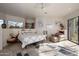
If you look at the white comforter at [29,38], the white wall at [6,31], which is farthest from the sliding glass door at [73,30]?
the white wall at [6,31]

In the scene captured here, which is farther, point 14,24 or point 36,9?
point 14,24

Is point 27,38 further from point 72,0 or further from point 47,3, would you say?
point 72,0

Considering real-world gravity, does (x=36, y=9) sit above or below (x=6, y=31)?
above

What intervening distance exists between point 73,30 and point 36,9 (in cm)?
116

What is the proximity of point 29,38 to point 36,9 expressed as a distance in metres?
0.81

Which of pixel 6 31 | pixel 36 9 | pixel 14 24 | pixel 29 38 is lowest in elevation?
pixel 29 38

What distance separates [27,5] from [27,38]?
2.90ft

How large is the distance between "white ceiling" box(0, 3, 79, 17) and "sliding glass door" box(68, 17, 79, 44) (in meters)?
0.28

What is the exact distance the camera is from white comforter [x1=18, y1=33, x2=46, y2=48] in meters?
2.48

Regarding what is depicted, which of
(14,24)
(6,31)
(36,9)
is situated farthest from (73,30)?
(6,31)

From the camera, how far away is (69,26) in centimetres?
249

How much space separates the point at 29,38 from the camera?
2.49 metres

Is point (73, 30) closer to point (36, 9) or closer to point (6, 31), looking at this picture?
point (36, 9)

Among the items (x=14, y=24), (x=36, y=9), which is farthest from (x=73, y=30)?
(x=14, y=24)
